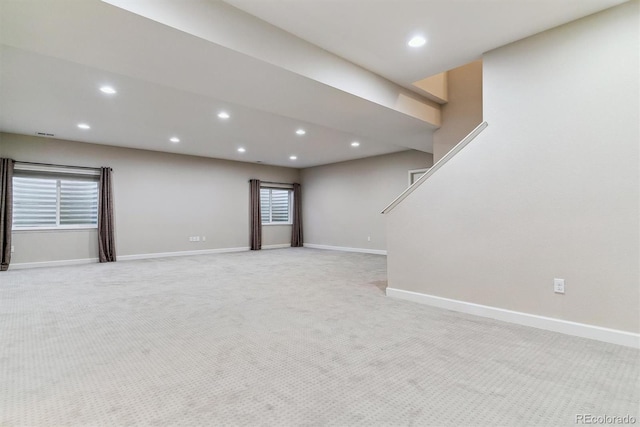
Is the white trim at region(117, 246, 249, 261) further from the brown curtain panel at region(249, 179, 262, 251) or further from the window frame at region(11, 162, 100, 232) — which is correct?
the window frame at region(11, 162, 100, 232)

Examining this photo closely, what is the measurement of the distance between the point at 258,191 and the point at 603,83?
7843 millimetres

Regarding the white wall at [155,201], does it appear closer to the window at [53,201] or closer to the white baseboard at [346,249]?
the window at [53,201]

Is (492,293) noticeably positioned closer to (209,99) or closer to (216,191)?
(209,99)

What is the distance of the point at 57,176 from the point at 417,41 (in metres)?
7.36

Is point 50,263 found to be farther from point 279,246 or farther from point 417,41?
point 417,41

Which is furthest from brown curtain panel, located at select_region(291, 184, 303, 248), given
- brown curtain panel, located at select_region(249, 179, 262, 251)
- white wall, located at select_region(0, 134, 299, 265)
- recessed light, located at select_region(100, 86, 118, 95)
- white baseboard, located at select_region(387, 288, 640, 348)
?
white baseboard, located at select_region(387, 288, 640, 348)

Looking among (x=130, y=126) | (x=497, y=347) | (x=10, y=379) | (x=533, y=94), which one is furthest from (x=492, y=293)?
(x=130, y=126)

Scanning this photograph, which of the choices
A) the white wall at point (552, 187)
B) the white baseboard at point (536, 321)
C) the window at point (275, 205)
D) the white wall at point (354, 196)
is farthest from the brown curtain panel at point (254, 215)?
the white wall at point (552, 187)

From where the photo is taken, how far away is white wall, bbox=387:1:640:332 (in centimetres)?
235

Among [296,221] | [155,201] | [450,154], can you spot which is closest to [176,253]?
[155,201]

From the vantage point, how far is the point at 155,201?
750 cm

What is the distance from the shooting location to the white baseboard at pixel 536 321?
7.57 feet

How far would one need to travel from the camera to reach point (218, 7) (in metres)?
2.46

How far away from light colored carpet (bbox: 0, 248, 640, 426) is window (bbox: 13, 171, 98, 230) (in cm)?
343
